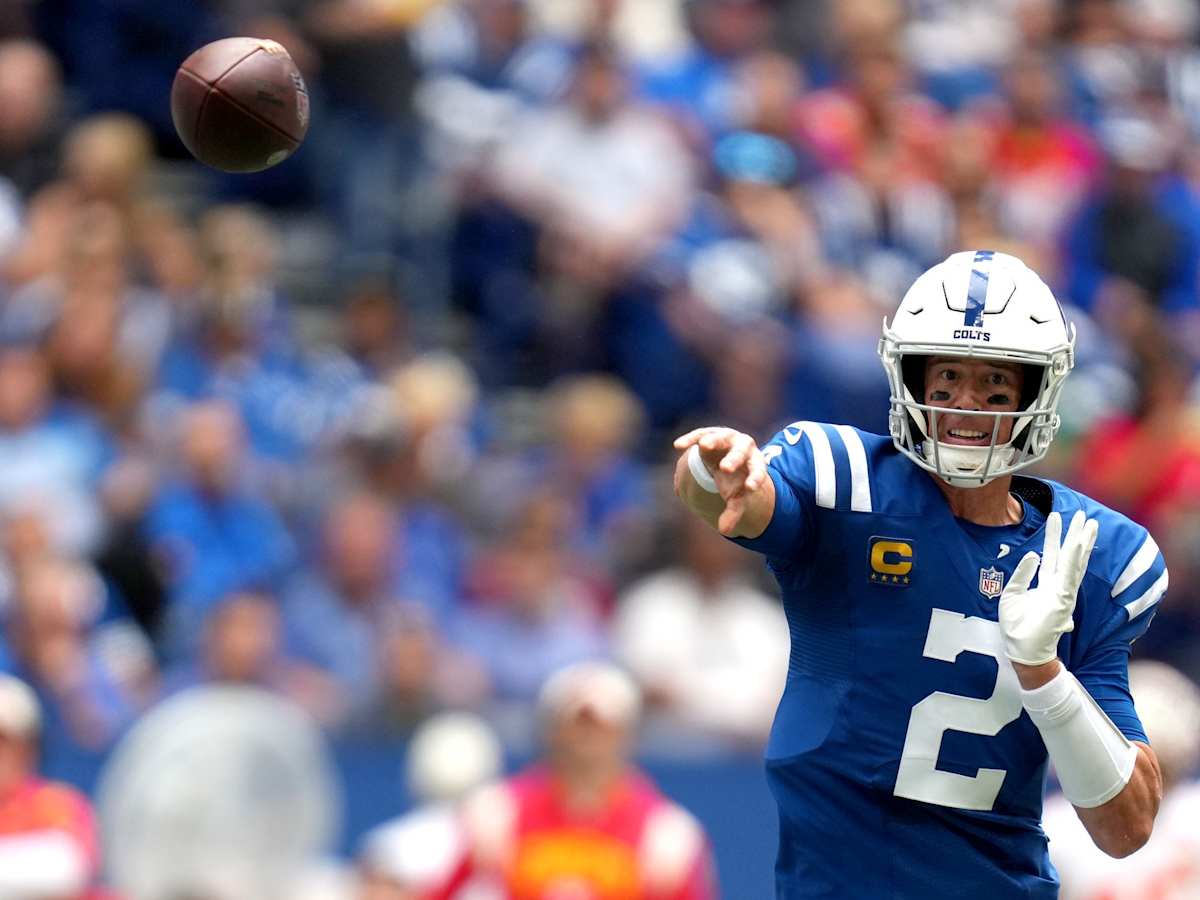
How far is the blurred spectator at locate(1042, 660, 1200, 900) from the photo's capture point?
5863 mm

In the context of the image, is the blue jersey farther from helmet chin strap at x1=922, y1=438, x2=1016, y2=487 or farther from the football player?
helmet chin strap at x1=922, y1=438, x2=1016, y2=487

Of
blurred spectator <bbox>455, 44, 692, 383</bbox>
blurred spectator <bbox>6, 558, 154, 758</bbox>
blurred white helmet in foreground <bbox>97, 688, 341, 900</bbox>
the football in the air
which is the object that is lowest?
blurred white helmet in foreground <bbox>97, 688, 341, 900</bbox>

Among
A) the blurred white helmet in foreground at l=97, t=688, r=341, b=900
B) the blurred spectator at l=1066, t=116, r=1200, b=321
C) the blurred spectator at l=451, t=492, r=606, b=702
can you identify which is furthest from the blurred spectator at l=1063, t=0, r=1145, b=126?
the blurred white helmet in foreground at l=97, t=688, r=341, b=900

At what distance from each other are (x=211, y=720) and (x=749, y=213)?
330cm

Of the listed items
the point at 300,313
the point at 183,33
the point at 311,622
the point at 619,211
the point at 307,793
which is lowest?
the point at 307,793

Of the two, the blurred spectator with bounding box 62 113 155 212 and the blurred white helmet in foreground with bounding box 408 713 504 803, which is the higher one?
the blurred spectator with bounding box 62 113 155 212

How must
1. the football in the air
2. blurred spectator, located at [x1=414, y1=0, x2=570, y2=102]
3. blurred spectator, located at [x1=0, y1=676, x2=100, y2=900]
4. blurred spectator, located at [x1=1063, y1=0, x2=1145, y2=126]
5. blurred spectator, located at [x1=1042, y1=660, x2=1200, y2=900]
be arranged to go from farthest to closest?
blurred spectator, located at [x1=1063, y1=0, x2=1145, y2=126] < blurred spectator, located at [x1=414, y1=0, x2=570, y2=102] < blurred spectator, located at [x1=0, y1=676, x2=100, y2=900] < blurred spectator, located at [x1=1042, y1=660, x2=1200, y2=900] < the football in the air

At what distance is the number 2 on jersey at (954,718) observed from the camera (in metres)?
3.88

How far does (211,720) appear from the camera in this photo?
7.51m

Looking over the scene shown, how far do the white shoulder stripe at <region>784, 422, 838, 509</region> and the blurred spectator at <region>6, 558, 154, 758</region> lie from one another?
4.13m

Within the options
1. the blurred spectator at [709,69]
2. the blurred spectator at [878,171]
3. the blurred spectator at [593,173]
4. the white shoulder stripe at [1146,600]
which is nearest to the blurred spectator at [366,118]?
the blurred spectator at [593,173]

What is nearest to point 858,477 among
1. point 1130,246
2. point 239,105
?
point 239,105

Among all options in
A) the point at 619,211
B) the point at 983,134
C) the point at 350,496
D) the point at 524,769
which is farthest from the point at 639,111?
the point at 524,769

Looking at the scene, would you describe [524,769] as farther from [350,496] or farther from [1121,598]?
[1121,598]
